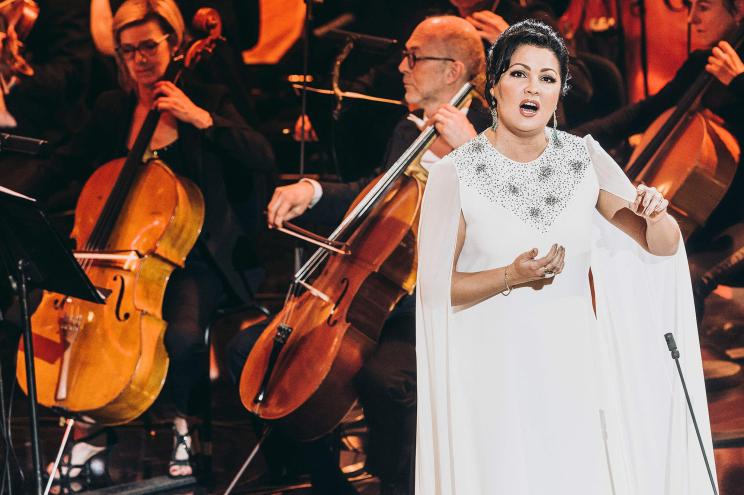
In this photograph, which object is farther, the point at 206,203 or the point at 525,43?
the point at 206,203

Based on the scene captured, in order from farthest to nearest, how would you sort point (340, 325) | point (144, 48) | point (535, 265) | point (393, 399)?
point (144, 48)
point (393, 399)
point (340, 325)
point (535, 265)

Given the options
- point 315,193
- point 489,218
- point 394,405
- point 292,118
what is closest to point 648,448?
point 489,218

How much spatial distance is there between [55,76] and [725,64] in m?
2.77

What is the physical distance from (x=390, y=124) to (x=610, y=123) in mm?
897

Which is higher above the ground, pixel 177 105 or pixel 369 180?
pixel 177 105

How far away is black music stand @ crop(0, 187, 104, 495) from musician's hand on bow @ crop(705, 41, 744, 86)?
237 cm

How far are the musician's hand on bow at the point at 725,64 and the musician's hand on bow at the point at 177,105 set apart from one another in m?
1.88

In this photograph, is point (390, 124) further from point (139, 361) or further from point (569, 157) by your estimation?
point (569, 157)

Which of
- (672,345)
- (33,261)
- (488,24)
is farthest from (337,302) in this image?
(488,24)

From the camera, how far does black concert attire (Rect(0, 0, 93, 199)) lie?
4.38 m

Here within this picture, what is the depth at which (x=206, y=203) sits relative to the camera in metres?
3.87

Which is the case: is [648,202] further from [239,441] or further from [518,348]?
[239,441]

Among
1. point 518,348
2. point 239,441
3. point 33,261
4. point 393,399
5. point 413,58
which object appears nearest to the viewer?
point 518,348

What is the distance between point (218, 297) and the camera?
12.4 ft
